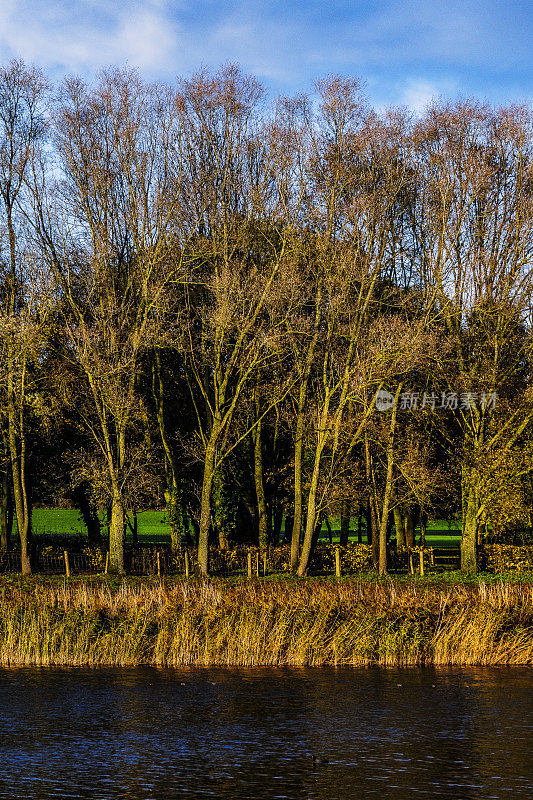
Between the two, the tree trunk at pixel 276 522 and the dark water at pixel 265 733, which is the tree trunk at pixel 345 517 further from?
the dark water at pixel 265 733

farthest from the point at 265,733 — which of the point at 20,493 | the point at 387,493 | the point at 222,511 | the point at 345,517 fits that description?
the point at 345,517

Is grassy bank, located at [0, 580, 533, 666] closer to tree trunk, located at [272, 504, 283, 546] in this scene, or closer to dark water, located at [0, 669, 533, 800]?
dark water, located at [0, 669, 533, 800]

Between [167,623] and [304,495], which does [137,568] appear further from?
[167,623]

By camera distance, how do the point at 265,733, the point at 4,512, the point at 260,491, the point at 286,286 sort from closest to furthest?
the point at 265,733 < the point at 286,286 < the point at 260,491 < the point at 4,512

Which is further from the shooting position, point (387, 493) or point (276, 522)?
point (276, 522)

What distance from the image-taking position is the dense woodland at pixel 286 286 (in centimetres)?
3503

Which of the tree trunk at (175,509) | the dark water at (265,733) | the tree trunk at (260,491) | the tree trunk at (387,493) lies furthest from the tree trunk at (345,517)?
the dark water at (265,733)

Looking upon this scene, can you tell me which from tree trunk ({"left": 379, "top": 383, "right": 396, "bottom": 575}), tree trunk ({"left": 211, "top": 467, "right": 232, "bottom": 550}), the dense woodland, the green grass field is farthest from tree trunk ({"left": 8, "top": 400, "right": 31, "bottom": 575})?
the green grass field

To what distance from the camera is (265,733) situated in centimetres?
1569

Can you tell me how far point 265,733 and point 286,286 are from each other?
69.3 ft

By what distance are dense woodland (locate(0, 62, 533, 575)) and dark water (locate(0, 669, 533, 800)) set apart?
15.4 metres

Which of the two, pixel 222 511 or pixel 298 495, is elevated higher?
pixel 298 495

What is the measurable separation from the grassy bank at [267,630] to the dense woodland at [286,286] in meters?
12.5

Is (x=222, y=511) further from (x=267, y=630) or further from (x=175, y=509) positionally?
(x=267, y=630)
